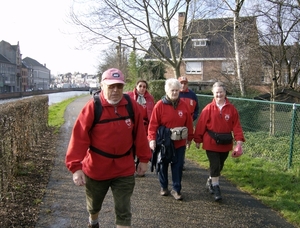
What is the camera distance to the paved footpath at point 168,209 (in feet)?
12.6

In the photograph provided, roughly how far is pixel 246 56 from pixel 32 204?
1232cm

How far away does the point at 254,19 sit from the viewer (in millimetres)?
11242

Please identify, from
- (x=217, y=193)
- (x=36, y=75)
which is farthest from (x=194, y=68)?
(x=36, y=75)

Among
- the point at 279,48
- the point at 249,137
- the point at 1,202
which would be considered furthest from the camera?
the point at 279,48

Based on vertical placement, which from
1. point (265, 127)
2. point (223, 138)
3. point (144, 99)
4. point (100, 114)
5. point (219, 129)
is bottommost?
point (265, 127)

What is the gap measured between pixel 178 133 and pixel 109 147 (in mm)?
1733

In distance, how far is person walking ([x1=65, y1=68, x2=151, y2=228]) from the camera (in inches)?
118

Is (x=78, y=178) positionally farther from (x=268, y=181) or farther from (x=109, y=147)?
(x=268, y=181)

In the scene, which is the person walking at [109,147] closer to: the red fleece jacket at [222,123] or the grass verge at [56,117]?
the red fleece jacket at [222,123]

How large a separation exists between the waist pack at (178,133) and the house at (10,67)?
8438cm

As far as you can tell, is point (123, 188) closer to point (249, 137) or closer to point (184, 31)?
point (249, 137)

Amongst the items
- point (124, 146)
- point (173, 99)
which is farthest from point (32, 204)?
point (173, 99)

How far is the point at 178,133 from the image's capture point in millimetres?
4559

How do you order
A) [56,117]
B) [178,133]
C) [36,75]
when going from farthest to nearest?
[36,75] → [56,117] → [178,133]
